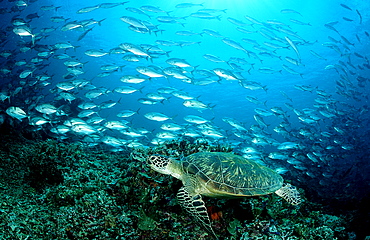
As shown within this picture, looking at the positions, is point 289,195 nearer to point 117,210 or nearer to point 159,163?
point 159,163

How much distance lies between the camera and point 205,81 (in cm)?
1062

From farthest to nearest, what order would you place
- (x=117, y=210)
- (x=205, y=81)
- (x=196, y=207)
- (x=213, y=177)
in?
(x=205, y=81) < (x=213, y=177) < (x=117, y=210) < (x=196, y=207)

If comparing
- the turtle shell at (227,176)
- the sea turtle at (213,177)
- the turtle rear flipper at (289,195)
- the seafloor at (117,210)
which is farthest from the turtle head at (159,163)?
the turtle rear flipper at (289,195)

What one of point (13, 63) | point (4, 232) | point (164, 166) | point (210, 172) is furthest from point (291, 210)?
point (13, 63)

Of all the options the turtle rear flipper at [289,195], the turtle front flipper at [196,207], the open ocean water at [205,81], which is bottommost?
the open ocean water at [205,81]

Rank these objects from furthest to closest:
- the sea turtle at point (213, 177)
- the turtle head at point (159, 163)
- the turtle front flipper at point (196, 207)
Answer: the turtle head at point (159, 163), the sea turtle at point (213, 177), the turtle front flipper at point (196, 207)

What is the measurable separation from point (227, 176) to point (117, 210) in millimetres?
1812

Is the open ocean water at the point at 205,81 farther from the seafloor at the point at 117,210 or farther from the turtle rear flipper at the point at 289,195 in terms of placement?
the turtle rear flipper at the point at 289,195

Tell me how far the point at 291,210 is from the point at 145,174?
3.25 meters

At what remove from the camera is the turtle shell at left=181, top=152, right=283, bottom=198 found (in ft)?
9.84

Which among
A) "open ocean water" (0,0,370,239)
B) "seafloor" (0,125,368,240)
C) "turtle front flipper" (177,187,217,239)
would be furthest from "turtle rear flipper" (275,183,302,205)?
"turtle front flipper" (177,187,217,239)

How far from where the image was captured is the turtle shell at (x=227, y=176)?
9.84 feet

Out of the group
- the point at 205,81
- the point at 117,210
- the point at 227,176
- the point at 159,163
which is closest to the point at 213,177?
the point at 227,176

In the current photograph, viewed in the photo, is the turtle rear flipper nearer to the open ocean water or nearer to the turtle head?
the open ocean water
